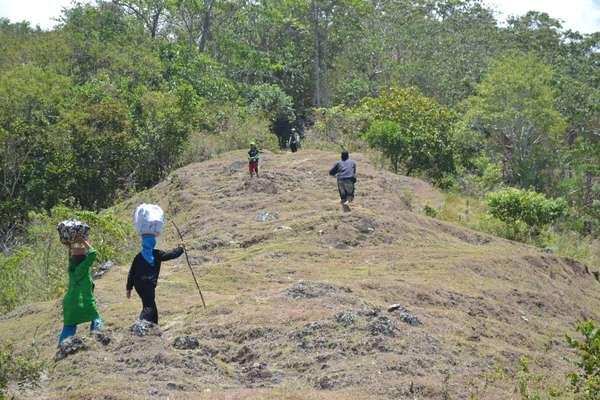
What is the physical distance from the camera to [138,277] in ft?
29.3

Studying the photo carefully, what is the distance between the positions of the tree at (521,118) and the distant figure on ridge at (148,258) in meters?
27.3

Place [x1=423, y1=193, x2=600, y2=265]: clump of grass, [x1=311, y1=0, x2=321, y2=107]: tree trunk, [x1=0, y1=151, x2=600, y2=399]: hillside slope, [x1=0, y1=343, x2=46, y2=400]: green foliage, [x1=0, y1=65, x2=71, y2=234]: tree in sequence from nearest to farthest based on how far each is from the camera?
[x1=0, y1=343, x2=46, y2=400]: green foliage, [x1=0, y1=151, x2=600, y2=399]: hillside slope, [x1=423, y1=193, x2=600, y2=265]: clump of grass, [x1=0, y1=65, x2=71, y2=234]: tree, [x1=311, y1=0, x2=321, y2=107]: tree trunk

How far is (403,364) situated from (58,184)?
19.5 metres

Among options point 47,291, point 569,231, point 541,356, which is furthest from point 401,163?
point 541,356

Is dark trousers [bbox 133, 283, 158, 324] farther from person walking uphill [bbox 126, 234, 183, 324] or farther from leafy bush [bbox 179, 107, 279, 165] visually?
leafy bush [bbox 179, 107, 279, 165]

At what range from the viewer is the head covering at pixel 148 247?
29.1ft

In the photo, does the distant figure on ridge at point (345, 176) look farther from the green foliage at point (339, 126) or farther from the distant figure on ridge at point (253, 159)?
the green foliage at point (339, 126)

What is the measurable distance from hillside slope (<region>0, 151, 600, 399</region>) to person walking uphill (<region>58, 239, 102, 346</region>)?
1.35 ft

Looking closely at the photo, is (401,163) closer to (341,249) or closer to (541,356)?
(341,249)

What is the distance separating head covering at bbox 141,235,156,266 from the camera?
8.88m

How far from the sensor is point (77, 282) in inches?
337

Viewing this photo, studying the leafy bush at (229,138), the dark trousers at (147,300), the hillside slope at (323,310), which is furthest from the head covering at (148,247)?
the leafy bush at (229,138)

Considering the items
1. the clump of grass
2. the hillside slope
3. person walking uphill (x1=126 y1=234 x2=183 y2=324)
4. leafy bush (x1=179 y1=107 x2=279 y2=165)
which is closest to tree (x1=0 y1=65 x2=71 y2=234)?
leafy bush (x1=179 y1=107 x2=279 y2=165)

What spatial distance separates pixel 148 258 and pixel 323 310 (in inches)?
78.2
